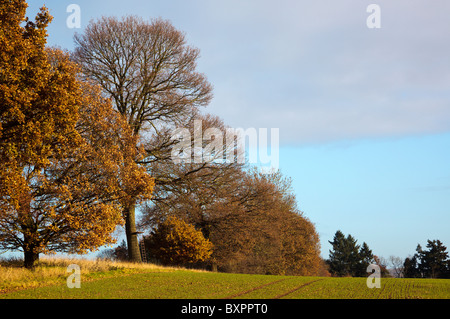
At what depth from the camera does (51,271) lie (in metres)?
23.4

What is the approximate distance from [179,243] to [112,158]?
15592 millimetres

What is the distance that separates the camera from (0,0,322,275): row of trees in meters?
18.9

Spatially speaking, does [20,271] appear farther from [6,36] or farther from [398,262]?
[398,262]

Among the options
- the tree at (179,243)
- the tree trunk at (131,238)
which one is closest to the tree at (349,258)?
the tree at (179,243)

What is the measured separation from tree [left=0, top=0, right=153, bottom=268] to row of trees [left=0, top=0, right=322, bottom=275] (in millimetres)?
60

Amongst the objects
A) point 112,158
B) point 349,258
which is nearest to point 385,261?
point 349,258

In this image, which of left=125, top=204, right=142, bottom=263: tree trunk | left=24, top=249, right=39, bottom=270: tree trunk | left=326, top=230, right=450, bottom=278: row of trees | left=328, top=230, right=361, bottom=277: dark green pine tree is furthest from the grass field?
left=328, top=230, right=361, bottom=277: dark green pine tree

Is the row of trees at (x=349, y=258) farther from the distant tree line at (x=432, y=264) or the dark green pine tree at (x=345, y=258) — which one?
the distant tree line at (x=432, y=264)

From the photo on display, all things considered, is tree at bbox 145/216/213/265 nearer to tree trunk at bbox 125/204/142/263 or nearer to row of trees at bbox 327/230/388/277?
tree trunk at bbox 125/204/142/263

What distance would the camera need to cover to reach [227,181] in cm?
3709

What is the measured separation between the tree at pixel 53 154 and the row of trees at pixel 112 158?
2.4 inches

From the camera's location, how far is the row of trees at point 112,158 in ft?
62.1

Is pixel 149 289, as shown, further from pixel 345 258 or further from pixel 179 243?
pixel 345 258
